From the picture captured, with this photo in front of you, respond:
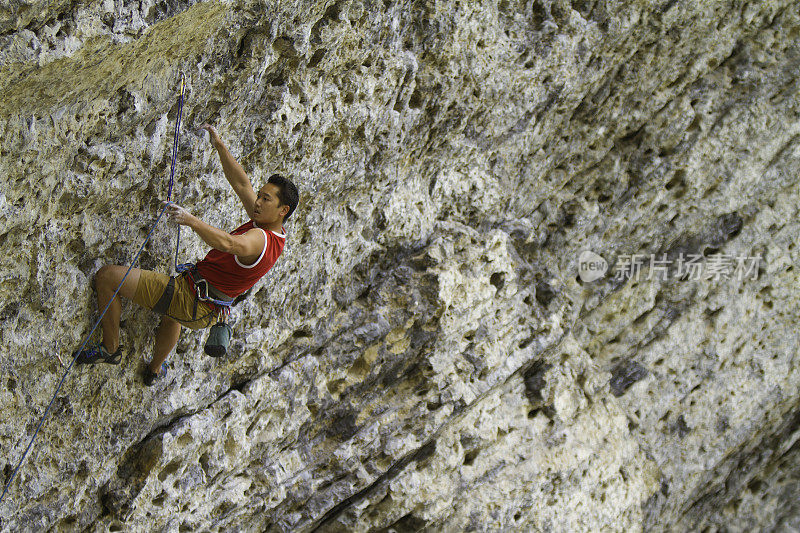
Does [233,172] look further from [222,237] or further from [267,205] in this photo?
[222,237]

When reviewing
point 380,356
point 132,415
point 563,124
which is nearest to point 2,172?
point 132,415

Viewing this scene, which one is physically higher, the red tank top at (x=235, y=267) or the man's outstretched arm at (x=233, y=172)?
the man's outstretched arm at (x=233, y=172)

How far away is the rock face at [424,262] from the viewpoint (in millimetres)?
4715

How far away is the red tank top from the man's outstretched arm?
15 cm

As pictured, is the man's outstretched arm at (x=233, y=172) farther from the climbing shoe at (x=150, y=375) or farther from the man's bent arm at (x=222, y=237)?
the climbing shoe at (x=150, y=375)

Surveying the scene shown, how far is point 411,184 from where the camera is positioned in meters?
6.83

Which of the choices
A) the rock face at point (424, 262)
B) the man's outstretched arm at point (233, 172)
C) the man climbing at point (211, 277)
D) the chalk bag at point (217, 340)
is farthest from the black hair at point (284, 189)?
the chalk bag at point (217, 340)

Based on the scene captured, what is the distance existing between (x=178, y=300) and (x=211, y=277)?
9.8 inches

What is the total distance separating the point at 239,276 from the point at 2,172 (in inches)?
55.1

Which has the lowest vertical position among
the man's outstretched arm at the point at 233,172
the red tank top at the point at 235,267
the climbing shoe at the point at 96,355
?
the red tank top at the point at 235,267

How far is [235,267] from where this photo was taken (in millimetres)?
4789

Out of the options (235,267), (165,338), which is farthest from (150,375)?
(235,267)

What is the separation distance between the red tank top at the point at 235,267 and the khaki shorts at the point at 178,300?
5.9 inches

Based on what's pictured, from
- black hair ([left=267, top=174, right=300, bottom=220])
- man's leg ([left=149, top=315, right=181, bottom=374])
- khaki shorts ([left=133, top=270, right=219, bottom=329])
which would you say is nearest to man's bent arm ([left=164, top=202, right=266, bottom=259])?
black hair ([left=267, top=174, right=300, bottom=220])
